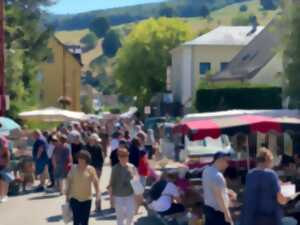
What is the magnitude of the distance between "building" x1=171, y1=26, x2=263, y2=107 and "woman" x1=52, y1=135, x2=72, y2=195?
54.1 metres

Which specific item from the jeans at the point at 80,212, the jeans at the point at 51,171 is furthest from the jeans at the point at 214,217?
the jeans at the point at 51,171

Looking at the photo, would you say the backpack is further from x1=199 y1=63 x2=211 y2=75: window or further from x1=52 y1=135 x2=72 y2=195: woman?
x1=199 y1=63 x2=211 y2=75: window

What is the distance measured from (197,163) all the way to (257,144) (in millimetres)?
2154

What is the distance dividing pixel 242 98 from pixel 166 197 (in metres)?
36.8

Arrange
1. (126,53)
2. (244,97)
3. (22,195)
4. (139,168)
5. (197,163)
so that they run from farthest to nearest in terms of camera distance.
A: (126,53) < (244,97) < (22,195) < (197,163) < (139,168)

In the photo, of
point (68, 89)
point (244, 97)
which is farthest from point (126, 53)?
point (244, 97)

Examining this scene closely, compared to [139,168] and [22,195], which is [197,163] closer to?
[139,168]

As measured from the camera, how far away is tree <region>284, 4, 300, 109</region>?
105 ft

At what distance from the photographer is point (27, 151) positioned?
35.3 m

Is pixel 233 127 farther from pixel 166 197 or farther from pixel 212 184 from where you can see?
pixel 212 184

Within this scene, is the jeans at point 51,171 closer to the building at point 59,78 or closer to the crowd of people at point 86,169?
the crowd of people at point 86,169

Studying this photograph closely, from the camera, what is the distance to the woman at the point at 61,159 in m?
26.5

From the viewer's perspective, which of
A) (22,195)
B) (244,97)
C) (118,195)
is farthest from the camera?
(244,97)

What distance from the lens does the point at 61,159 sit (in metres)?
26.6
